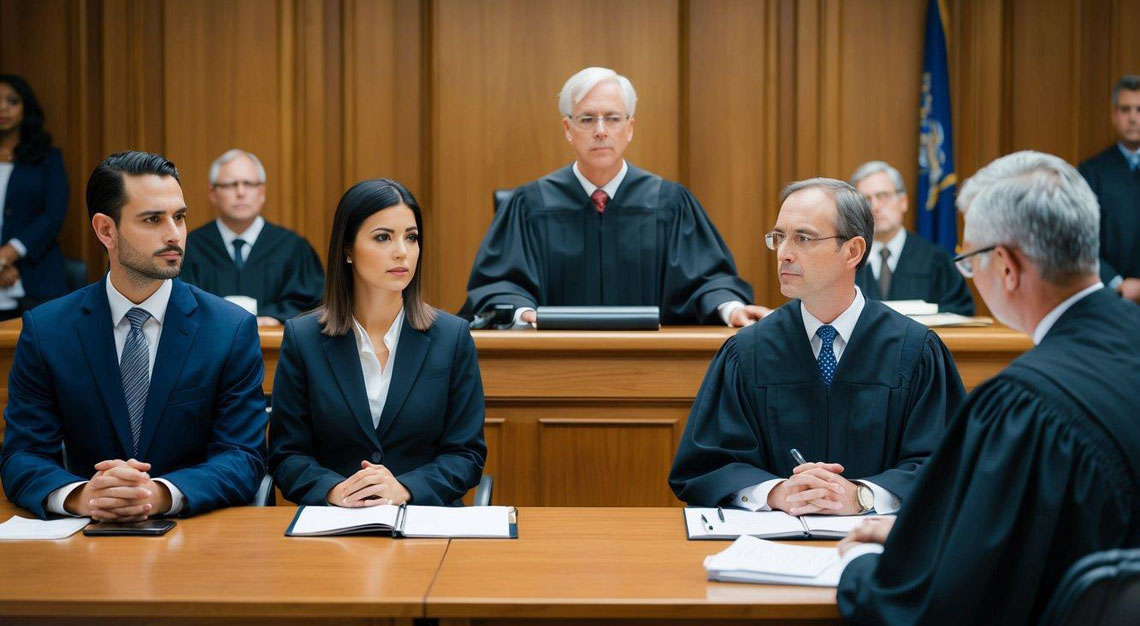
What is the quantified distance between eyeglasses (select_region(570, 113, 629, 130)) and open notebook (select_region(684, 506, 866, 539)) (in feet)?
8.73

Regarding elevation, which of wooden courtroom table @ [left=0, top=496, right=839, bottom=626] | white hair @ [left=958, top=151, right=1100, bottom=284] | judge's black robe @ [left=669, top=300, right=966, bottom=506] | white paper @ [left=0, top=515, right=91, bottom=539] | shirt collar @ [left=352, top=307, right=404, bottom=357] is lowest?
wooden courtroom table @ [left=0, top=496, right=839, bottom=626]

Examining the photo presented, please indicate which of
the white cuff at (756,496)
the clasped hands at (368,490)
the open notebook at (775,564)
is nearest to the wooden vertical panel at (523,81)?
the clasped hands at (368,490)

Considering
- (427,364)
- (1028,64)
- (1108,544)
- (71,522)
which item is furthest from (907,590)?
(1028,64)

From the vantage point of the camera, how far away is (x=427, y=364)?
331 centimetres

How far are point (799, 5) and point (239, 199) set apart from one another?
3508mm

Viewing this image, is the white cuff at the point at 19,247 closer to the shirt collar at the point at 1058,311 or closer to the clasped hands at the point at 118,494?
the clasped hands at the point at 118,494

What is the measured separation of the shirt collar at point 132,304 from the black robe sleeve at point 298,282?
128 inches

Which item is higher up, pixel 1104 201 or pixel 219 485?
pixel 1104 201

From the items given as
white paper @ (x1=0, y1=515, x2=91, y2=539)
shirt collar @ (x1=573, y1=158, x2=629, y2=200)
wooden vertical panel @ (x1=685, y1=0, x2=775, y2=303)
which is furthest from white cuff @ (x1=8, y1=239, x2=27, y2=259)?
white paper @ (x1=0, y1=515, x2=91, y2=539)

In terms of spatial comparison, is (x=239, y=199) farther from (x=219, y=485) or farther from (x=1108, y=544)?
(x=1108, y=544)

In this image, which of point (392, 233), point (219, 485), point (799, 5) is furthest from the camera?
point (799, 5)

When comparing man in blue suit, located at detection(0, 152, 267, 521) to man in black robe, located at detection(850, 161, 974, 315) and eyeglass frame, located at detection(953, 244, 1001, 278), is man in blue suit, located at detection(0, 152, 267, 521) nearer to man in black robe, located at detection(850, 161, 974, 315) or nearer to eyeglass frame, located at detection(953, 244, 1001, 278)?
eyeglass frame, located at detection(953, 244, 1001, 278)

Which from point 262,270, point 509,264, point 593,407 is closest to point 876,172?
point 509,264

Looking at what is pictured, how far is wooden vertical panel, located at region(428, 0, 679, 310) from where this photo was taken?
7.02 meters
